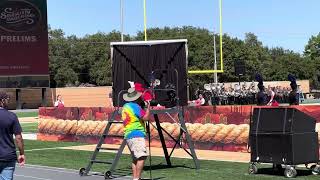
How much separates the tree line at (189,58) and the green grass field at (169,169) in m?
68.7

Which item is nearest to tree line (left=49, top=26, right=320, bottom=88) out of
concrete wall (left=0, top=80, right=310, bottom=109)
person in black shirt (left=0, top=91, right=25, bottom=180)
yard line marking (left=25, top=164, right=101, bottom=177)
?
concrete wall (left=0, top=80, right=310, bottom=109)

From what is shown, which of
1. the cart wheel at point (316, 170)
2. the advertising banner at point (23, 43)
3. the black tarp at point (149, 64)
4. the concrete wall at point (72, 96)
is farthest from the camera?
the concrete wall at point (72, 96)

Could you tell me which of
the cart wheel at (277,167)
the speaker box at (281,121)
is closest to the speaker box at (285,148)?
the speaker box at (281,121)

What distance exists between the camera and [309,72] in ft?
363

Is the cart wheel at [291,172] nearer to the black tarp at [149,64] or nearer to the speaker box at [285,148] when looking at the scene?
the speaker box at [285,148]

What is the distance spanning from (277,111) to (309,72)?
101 m

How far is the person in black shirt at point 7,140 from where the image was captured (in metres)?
8.09

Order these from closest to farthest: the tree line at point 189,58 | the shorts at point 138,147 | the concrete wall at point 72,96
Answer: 1. the shorts at point 138,147
2. the concrete wall at point 72,96
3. the tree line at point 189,58

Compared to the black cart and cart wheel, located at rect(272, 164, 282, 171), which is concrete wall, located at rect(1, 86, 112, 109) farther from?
the black cart

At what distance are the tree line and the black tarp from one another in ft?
236

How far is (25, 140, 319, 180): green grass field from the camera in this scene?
12.6 meters

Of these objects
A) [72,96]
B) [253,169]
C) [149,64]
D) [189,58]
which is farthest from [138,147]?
[189,58]

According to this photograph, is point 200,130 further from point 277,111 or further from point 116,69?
point 277,111

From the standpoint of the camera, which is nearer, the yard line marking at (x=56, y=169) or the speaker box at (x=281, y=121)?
the speaker box at (x=281, y=121)
